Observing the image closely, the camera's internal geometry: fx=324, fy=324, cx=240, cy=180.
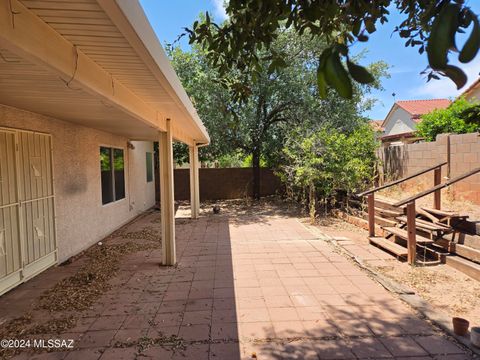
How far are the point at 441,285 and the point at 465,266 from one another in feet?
2.26

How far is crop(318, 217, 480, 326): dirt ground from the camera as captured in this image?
11.7 feet

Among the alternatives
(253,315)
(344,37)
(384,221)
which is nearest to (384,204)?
(384,221)

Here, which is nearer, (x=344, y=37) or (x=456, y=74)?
(x=456, y=74)

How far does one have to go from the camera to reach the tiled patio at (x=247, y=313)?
2.80 meters

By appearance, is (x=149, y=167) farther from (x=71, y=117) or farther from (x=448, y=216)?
(x=448, y=216)

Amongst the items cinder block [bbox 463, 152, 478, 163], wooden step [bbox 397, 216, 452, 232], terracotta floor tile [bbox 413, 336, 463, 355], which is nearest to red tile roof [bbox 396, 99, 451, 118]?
cinder block [bbox 463, 152, 478, 163]

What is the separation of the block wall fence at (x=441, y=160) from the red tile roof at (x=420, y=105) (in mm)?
15096

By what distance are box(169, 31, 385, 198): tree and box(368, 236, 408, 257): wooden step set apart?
5.06 meters

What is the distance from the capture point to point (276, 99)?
39.0ft

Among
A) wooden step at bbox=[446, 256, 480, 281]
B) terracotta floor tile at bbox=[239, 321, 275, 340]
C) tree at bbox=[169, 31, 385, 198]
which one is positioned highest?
tree at bbox=[169, 31, 385, 198]

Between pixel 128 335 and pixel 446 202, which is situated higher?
pixel 446 202

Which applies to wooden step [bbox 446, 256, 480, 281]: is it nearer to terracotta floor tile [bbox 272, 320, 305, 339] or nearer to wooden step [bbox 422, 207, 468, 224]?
wooden step [bbox 422, 207, 468, 224]

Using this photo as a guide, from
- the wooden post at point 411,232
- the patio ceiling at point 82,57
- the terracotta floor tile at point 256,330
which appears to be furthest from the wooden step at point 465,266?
the patio ceiling at point 82,57

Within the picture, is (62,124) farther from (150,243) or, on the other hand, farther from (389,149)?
(389,149)
